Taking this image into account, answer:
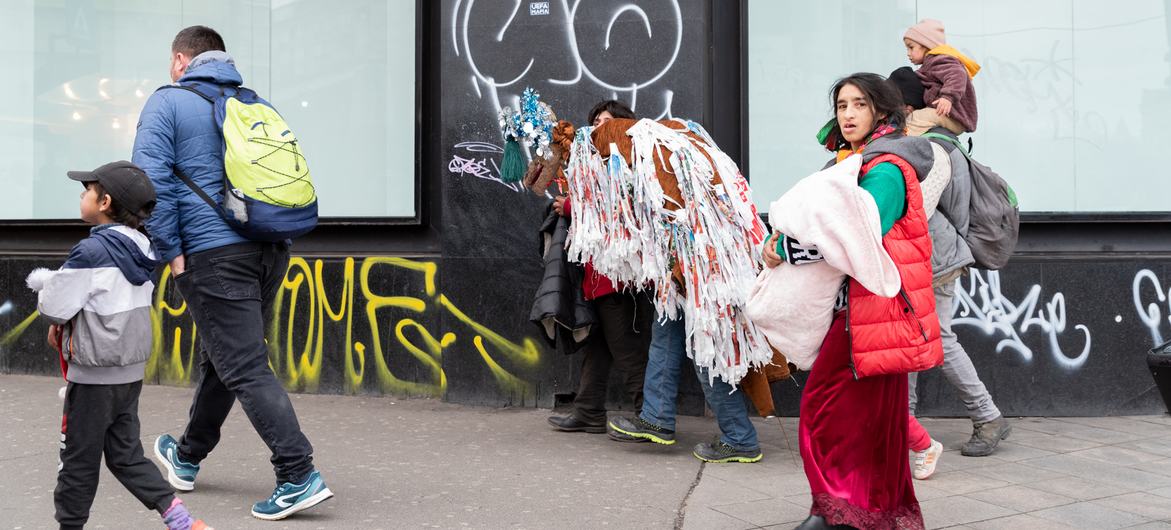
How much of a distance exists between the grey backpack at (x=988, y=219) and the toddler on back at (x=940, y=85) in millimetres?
100

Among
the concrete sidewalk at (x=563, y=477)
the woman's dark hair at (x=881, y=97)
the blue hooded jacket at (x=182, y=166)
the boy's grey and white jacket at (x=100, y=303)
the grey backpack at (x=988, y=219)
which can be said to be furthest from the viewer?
the grey backpack at (x=988, y=219)

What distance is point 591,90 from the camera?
20.4 feet

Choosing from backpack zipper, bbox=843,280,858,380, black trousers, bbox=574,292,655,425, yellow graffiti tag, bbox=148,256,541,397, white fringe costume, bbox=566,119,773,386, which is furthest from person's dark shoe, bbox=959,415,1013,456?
yellow graffiti tag, bbox=148,256,541,397

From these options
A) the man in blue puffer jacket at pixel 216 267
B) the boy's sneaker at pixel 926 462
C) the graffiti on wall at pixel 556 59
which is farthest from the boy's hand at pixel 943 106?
the man in blue puffer jacket at pixel 216 267

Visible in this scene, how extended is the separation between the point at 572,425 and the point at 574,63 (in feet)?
6.68

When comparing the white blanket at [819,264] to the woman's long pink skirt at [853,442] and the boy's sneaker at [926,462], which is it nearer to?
the woman's long pink skirt at [853,442]

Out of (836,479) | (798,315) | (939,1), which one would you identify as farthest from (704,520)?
(939,1)

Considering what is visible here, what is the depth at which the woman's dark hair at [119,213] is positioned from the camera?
11.7 ft

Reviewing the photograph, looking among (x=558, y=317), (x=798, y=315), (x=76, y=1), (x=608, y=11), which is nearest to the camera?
(x=798, y=315)

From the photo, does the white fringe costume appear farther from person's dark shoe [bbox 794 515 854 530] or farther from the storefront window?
the storefront window

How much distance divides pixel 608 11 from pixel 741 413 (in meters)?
2.46

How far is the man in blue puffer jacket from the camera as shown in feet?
13.3

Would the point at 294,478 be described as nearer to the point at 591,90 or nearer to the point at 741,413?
the point at 741,413

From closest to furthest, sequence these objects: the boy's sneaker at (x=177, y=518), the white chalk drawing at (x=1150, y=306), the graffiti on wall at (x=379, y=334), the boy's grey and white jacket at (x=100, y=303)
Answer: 1. the boy's grey and white jacket at (x=100, y=303)
2. the boy's sneaker at (x=177, y=518)
3. the white chalk drawing at (x=1150, y=306)
4. the graffiti on wall at (x=379, y=334)
